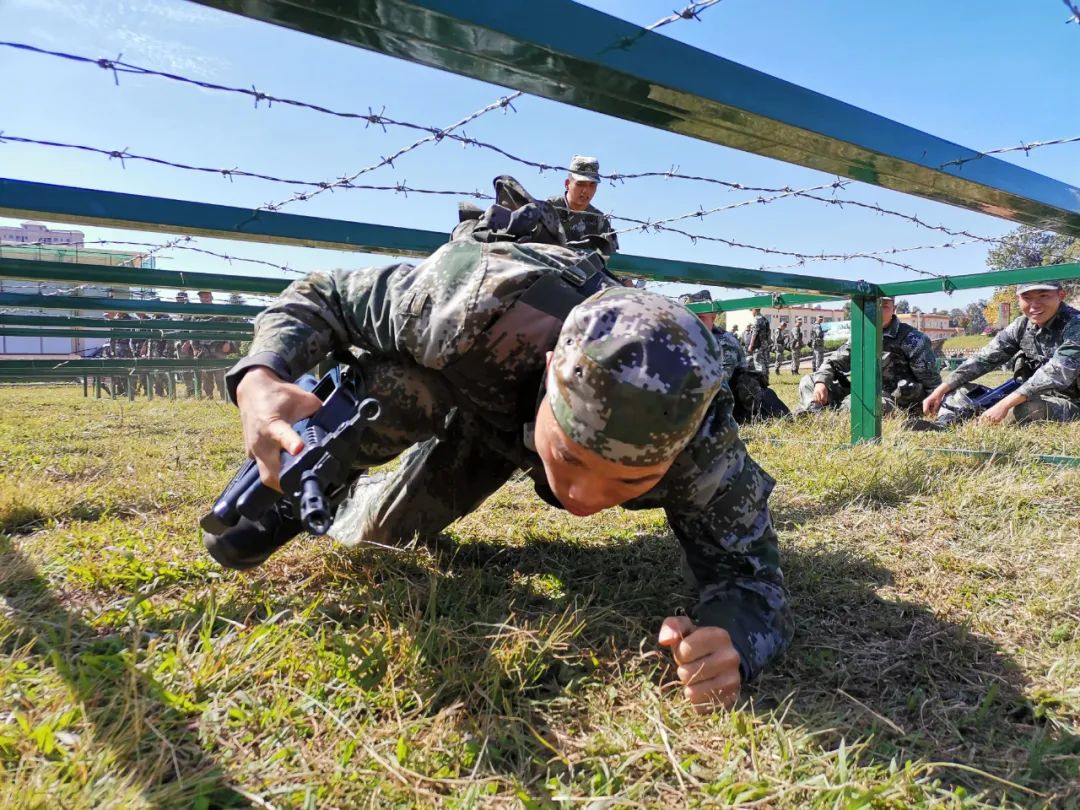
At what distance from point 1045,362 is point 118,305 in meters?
7.71

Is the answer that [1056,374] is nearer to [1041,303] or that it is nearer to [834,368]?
[1041,303]

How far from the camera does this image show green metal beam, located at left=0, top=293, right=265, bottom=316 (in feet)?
15.5

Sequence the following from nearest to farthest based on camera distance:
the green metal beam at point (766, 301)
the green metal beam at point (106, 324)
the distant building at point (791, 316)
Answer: the green metal beam at point (766, 301), the green metal beam at point (106, 324), the distant building at point (791, 316)

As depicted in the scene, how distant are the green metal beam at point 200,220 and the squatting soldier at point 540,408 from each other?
904 millimetres

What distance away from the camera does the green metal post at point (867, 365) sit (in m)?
4.25

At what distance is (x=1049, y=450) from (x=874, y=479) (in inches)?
58.7

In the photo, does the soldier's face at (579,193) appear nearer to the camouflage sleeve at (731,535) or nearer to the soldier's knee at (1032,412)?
the camouflage sleeve at (731,535)

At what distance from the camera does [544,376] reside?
1567 millimetres

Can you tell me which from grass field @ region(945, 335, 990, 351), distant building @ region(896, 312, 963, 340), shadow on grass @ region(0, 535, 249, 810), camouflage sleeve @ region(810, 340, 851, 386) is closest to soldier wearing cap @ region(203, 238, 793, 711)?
shadow on grass @ region(0, 535, 249, 810)

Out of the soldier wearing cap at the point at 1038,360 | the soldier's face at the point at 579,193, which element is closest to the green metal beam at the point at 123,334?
the soldier's face at the point at 579,193

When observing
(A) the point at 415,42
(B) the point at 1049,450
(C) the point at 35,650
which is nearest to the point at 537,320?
(A) the point at 415,42

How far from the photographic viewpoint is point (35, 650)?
1.47 m

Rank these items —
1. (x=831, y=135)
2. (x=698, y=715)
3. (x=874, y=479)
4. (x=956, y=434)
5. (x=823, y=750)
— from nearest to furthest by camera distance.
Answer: (x=823, y=750) < (x=698, y=715) < (x=831, y=135) < (x=874, y=479) < (x=956, y=434)

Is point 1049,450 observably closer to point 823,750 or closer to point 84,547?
point 823,750
